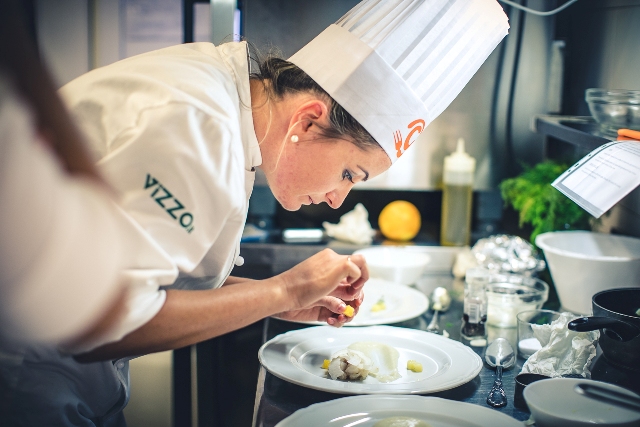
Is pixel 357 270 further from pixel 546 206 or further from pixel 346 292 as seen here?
pixel 546 206

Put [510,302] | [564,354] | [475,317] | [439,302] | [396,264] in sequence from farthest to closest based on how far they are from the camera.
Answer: [396,264] < [439,302] < [510,302] < [475,317] < [564,354]

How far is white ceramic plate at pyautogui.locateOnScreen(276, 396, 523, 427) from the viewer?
101 centimetres

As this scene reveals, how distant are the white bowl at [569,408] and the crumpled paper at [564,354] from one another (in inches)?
7.5

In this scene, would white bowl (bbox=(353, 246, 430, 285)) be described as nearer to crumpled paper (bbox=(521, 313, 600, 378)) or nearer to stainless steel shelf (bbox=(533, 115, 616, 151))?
stainless steel shelf (bbox=(533, 115, 616, 151))

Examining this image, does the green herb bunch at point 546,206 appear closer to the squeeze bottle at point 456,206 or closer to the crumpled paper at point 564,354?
the squeeze bottle at point 456,206

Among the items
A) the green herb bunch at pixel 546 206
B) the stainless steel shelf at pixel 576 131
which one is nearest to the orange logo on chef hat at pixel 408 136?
the stainless steel shelf at pixel 576 131

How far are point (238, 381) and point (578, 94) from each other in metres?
1.64

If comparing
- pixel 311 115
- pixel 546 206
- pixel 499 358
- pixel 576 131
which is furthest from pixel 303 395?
pixel 546 206

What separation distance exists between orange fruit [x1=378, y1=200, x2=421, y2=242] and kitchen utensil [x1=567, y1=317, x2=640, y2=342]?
1273 mm

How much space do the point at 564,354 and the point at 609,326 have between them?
7.1 inches

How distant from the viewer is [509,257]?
193 cm

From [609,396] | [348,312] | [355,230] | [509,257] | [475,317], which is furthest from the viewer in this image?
[355,230]

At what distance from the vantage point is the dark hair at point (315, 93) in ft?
3.93

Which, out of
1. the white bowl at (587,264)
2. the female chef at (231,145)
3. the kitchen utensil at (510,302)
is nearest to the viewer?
the female chef at (231,145)
